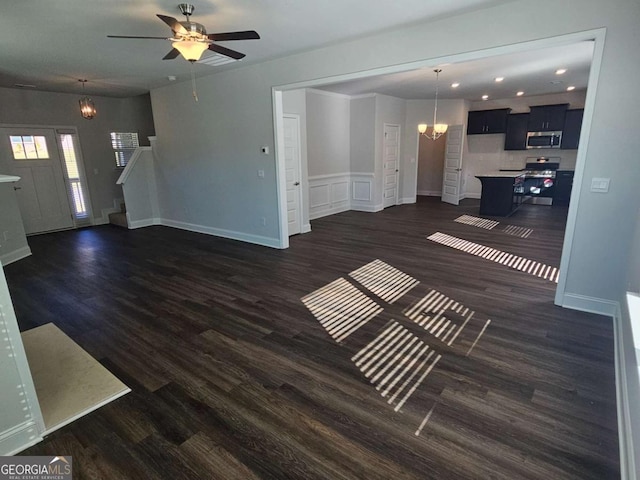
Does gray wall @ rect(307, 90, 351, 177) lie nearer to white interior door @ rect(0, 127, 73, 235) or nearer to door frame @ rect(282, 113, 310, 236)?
door frame @ rect(282, 113, 310, 236)

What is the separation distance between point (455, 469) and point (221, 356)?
1.83 metres

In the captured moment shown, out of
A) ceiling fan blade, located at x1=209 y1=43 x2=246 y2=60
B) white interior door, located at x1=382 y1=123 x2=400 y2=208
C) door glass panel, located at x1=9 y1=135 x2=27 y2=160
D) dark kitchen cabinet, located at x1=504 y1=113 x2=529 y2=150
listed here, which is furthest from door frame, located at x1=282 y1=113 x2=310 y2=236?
dark kitchen cabinet, located at x1=504 y1=113 x2=529 y2=150

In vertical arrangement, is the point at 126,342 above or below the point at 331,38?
below

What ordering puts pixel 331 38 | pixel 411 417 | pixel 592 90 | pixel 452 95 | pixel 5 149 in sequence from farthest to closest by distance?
pixel 452 95 < pixel 5 149 < pixel 331 38 < pixel 592 90 < pixel 411 417

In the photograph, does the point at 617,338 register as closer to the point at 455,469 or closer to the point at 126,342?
the point at 455,469

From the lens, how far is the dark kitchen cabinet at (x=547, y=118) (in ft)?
28.6

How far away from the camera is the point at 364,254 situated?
536 cm

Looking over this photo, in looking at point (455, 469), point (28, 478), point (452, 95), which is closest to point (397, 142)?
point (452, 95)

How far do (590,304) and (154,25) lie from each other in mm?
5194

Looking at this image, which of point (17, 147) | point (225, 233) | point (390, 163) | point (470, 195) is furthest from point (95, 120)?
point (470, 195)

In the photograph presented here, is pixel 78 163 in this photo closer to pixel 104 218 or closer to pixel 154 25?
pixel 104 218

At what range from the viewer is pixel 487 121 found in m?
9.64

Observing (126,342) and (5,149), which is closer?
(126,342)

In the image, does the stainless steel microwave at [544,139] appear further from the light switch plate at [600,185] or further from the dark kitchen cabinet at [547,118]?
the light switch plate at [600,185]
